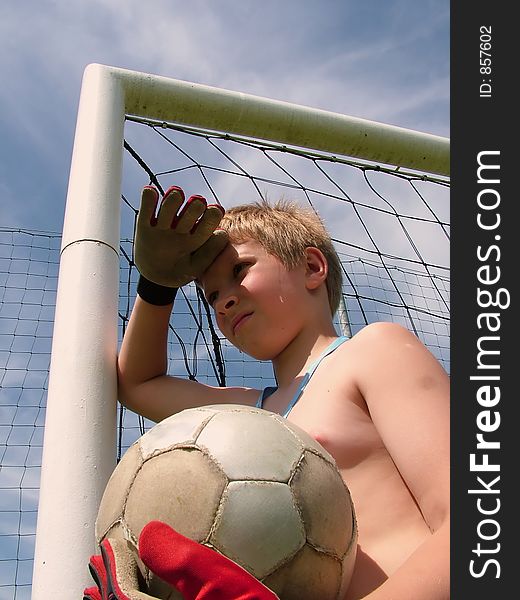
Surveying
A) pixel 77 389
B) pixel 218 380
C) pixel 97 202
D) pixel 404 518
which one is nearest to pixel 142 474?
pixel 404 518

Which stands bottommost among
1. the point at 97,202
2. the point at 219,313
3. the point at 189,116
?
the point at 219,313

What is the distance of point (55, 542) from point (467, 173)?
1.38 metres

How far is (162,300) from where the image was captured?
2.40m

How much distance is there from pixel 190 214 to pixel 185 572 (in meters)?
1.25

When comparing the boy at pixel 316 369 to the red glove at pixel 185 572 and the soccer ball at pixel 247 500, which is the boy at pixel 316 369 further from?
the red glove at pixel 185 572

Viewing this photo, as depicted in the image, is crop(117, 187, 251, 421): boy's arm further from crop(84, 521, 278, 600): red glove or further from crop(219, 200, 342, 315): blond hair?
crop(84, 521, 278, 600): red glove

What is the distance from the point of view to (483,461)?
56.1 inches

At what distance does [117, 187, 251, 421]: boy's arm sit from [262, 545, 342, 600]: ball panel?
1.12 metres

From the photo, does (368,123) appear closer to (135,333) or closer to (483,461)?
(135,333)

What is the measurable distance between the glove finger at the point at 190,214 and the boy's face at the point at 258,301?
0.17m

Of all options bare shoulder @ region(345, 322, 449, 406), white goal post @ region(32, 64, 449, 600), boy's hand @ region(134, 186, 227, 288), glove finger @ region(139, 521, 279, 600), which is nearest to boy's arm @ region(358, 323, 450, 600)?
bare shoulder @ region(345, 322, 449, 406)

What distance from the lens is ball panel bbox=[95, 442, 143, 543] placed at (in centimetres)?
129

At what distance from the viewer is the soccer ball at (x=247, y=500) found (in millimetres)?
1179

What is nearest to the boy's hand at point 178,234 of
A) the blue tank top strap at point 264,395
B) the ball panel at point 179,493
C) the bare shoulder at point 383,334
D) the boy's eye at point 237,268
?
the boy's eye at point 237,268
